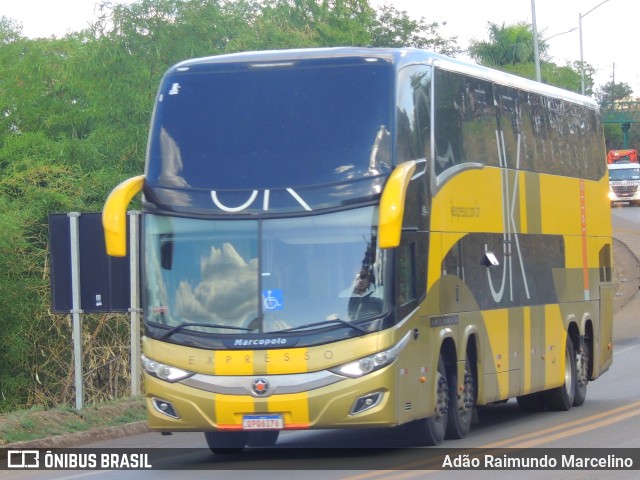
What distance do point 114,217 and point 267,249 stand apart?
145 centimetres

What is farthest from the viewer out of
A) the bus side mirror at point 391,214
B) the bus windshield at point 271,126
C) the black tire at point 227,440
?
the black tire at point 227,440

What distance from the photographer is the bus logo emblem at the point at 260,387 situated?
38.9 feet

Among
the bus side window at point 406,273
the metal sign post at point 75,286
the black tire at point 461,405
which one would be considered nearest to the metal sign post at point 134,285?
the metal sign post at point 75,286

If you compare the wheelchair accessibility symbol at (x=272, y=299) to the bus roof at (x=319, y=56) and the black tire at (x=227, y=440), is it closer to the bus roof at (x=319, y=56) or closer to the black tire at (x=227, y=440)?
the black tire at (x=227, y=440)

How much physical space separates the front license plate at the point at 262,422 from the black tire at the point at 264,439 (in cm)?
250

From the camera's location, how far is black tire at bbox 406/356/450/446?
13328 millimetres

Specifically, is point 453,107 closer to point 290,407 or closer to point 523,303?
point 523,303

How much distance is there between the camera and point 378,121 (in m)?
12.4

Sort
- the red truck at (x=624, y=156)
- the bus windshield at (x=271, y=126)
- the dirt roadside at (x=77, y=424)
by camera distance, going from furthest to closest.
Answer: the red truck at (x=624, y=156)
the dirt roadside at (x=77, y=424)
the bus windshield at (x=271, y=126)

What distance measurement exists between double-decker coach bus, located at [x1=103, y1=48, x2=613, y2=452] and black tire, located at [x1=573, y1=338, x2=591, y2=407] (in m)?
4.68

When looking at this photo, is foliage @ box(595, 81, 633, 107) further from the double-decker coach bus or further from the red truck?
the double-decker coach bus

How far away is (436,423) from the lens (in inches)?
531

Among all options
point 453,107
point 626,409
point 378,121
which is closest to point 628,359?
point 626,409

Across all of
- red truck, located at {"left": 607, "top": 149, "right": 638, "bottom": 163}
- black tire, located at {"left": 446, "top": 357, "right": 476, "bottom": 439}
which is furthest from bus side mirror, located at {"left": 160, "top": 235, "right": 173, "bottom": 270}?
red truck, located at {"left": 607, "top": 149, "right": 638, "bottom": 163}
